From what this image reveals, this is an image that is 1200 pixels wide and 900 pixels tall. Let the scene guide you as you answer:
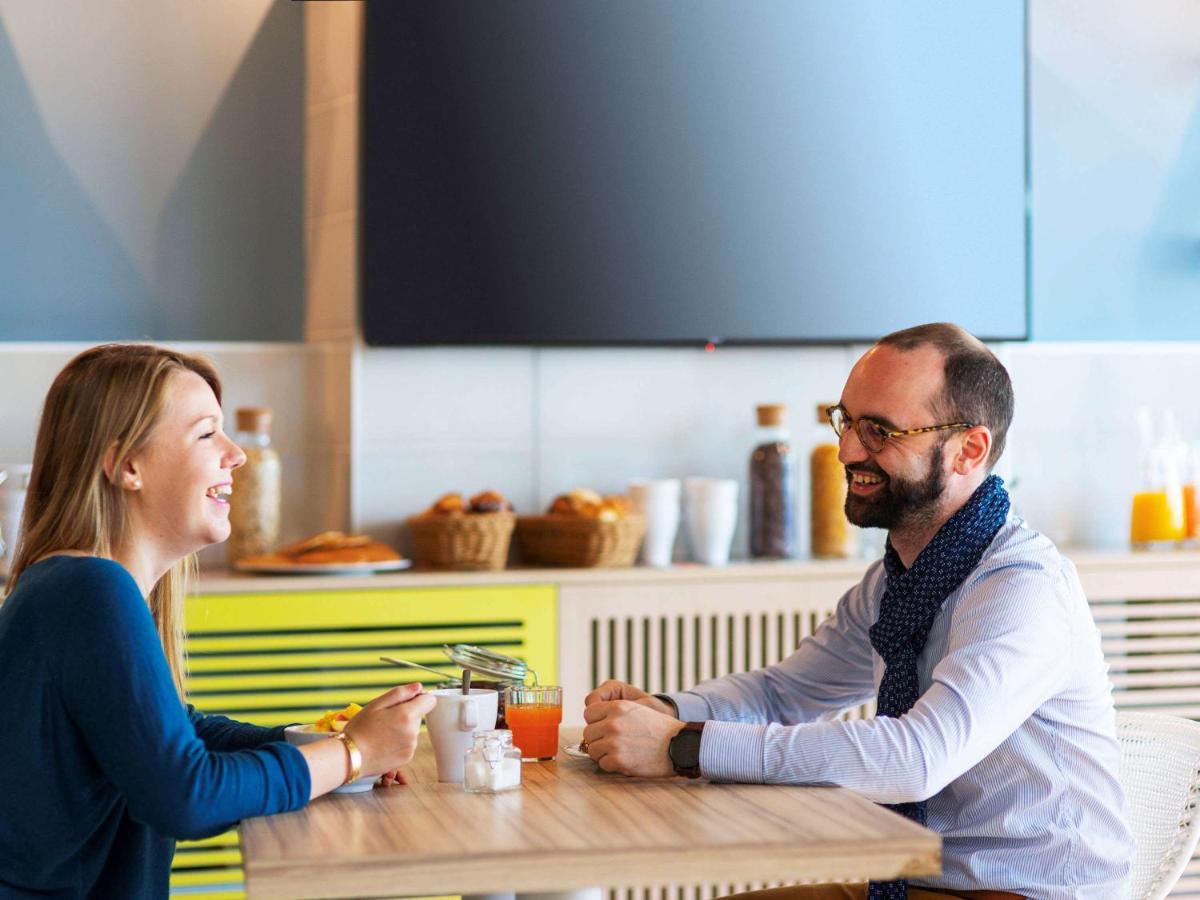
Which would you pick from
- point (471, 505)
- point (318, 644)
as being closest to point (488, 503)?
point (471, 505)

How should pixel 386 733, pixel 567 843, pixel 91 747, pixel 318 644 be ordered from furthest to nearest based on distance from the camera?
1. pixel 318 644
2. pixel 386 733
3. pixel 91 747
4. pixel 567 843

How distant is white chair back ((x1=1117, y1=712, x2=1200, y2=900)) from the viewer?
78.8 inches

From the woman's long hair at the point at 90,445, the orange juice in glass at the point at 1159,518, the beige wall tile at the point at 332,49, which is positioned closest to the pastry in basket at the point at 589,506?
the beige wall tile at the point at 332,49

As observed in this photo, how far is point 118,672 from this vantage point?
1.46 m

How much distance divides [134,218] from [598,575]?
1.24 m

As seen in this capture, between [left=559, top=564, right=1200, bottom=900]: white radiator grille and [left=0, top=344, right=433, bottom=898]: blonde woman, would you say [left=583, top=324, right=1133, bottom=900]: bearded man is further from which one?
[left=559, top=564, right=1200, bottom=900]: white radiator grille

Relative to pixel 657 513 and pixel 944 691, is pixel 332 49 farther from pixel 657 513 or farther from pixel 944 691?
pixel 944 691

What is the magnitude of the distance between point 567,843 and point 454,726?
357 millimetres

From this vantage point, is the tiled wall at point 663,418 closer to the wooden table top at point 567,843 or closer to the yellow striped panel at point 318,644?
the yellow striped panel at point 318,644

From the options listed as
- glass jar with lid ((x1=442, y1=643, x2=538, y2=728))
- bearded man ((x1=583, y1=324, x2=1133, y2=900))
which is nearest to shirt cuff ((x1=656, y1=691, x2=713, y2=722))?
bearded man ((x1=583, y1=324, x2=1133, y2=900))

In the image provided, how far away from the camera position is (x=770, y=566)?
3.15m

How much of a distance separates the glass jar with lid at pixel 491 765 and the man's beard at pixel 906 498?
1.91ft

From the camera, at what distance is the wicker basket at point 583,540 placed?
3.06 metres

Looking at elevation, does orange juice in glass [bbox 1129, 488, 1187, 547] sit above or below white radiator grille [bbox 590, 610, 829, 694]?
above
